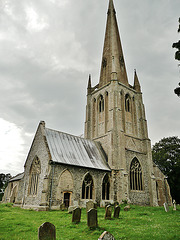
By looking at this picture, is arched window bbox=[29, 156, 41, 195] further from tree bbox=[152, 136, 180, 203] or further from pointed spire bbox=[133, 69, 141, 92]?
tree bbox=[152, 136, 180, 203]

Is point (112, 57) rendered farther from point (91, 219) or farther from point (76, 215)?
point (91, 219)

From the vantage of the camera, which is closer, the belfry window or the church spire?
the belfry window

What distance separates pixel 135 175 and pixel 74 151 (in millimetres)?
9119

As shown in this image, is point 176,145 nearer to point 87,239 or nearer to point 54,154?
point 54,154

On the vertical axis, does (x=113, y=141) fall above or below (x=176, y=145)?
below

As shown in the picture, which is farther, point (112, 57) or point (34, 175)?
point (112, 57)

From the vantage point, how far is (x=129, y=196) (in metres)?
22.2

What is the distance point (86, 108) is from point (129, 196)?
604 inches

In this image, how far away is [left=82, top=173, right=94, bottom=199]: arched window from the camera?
19.3 meters

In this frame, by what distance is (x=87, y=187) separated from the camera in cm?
1972

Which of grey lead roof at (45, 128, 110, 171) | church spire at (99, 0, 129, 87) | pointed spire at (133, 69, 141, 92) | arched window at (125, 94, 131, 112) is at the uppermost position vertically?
church spire at (99, 0, 129, 87)

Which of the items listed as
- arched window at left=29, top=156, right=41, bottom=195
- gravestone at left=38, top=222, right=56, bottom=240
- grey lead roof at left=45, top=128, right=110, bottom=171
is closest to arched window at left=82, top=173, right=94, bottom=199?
grey lead roof at left=45, top=128, right=110, bottom=171

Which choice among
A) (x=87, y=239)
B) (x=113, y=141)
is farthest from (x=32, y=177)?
(x=87, y=239)

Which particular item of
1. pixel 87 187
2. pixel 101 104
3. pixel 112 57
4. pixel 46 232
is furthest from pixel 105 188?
pixel 112 57
